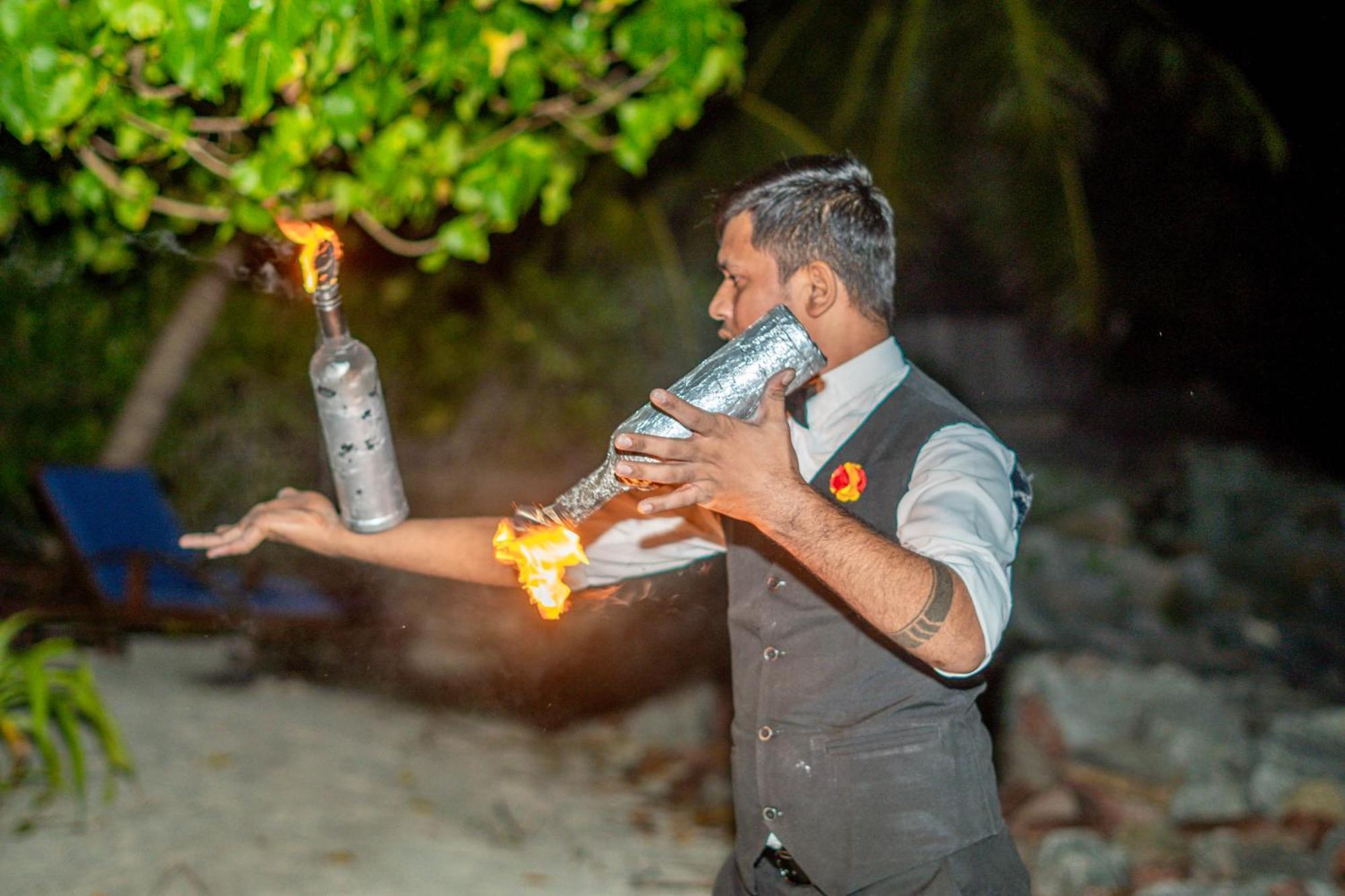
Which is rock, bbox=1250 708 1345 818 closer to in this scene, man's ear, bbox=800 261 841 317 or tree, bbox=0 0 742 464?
tree, bbox=0 0 742 464

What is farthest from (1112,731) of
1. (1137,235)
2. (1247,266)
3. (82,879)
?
(1247,266)

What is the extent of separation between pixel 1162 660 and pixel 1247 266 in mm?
4472

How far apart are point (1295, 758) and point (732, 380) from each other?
5.84m

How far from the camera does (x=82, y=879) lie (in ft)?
13.7

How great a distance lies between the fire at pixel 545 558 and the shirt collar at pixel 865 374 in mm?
621

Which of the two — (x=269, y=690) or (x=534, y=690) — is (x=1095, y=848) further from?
(x=269, y=690)

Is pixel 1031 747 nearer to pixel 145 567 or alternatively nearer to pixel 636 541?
pixel 636 541

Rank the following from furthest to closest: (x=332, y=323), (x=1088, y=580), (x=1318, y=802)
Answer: (x=1088, y=580), (x=1318, y=802), (x=332, y=323)

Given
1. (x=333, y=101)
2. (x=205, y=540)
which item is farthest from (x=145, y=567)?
(x=205, y=540)

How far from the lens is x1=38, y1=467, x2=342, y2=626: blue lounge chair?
639 cm

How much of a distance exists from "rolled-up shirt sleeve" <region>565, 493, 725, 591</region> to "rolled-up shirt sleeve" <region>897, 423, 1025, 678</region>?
0.63 metres

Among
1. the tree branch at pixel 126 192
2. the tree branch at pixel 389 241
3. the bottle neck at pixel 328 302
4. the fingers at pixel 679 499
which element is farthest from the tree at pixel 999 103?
the fingers at pixel 679 499

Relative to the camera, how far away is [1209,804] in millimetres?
6098

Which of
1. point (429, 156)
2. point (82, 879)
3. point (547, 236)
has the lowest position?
point (82, 879)
